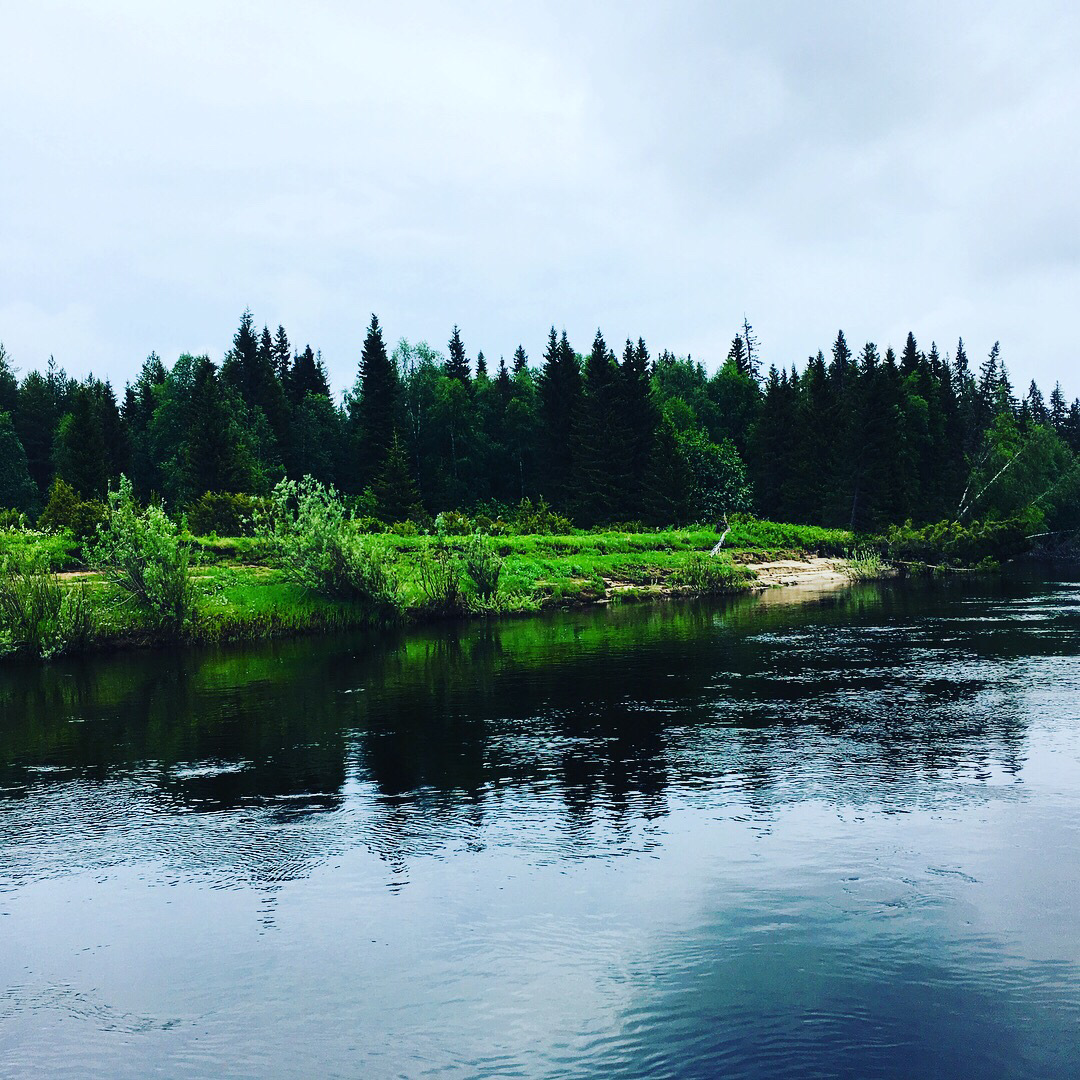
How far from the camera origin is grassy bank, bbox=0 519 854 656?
140ft

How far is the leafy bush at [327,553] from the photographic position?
4828 centimetres

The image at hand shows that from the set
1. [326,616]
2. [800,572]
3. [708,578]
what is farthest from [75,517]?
[800,572]

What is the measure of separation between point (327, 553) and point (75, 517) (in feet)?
54.7

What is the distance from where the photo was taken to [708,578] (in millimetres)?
67562

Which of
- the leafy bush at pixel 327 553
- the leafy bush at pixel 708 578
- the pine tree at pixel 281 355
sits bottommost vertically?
the leafy bush at pixel 708 578

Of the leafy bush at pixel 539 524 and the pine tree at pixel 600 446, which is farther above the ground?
the pine tree at pixel 600 446

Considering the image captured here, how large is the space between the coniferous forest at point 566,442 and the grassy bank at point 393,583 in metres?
31.1

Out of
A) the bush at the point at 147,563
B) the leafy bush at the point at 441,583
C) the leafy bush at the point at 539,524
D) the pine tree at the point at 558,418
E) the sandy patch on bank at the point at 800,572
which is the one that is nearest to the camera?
the bush at the point at 147,563

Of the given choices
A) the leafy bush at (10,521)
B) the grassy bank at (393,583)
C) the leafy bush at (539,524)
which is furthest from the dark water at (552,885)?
the leafy bush at (539,524)

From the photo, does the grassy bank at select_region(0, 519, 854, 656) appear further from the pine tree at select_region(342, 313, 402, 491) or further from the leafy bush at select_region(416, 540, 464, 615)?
the pine tree at select_region(342, 313, 402, 491)

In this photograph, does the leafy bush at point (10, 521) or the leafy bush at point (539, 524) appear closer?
the leafy bush at point (10, 521)

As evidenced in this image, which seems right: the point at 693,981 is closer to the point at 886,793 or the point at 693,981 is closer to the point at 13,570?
the point at 886,793

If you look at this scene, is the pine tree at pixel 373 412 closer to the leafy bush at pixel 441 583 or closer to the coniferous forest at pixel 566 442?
the coniferous forest at pixel 566 442

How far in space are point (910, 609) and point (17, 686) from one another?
4009 centimetres
